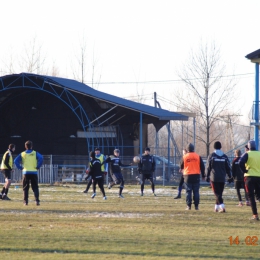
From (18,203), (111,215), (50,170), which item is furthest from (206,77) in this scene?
(111,215)

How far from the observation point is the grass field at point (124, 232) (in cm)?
982

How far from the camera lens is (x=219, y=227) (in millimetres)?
13312

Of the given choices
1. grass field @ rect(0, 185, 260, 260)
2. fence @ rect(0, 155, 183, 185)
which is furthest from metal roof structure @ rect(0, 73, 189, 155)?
grass field @ rect(0, 185, 260, 260)

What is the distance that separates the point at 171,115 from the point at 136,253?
2598 cm

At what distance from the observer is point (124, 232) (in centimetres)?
1222

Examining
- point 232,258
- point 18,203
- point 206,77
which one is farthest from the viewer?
point 206,77

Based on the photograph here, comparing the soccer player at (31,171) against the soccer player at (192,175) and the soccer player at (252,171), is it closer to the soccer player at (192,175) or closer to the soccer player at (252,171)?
the soccer player at (192,175)

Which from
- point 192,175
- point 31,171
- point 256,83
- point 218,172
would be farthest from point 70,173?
point 218,172

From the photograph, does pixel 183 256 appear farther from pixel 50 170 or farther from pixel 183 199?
pixel 50 170

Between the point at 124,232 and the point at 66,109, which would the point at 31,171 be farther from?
the point at 66,109
